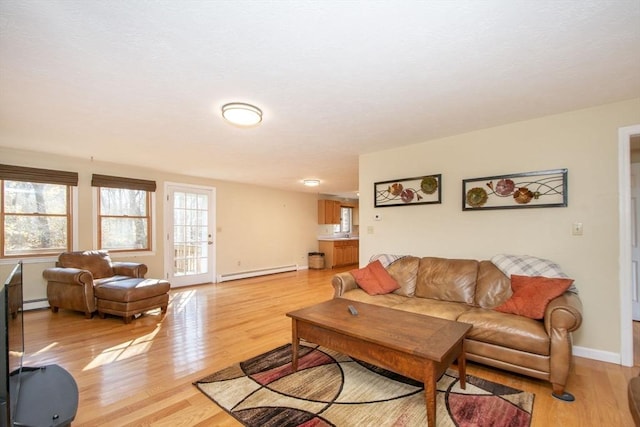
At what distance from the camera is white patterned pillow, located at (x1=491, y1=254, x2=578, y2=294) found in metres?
2.62

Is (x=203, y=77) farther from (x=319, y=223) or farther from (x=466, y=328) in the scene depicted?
(x=319, y=223)

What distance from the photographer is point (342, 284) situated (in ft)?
11.0

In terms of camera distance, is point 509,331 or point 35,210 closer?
point 509,331

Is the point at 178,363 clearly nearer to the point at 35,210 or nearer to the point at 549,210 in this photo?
the point at 35,210

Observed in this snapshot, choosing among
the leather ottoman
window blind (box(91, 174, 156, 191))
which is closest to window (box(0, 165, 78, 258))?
window blind (box(91, 174, 156, 191))

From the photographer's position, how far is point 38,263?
420cm

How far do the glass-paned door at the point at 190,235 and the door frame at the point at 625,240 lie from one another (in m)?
6.22

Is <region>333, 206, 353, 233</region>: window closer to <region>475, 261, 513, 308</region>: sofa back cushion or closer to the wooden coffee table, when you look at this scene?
<region>475, 261, 513, 308</region>: sofa back cushion

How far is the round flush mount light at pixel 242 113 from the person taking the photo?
8.24 ft

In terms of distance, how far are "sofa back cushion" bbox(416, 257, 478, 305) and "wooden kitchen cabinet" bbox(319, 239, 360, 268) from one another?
5179 millimetres

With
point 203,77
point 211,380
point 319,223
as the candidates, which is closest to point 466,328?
point 211,380

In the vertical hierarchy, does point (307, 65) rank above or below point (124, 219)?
above

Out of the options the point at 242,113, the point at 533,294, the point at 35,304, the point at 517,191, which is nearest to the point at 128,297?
the point at 35,304

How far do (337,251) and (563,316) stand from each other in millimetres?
6626
